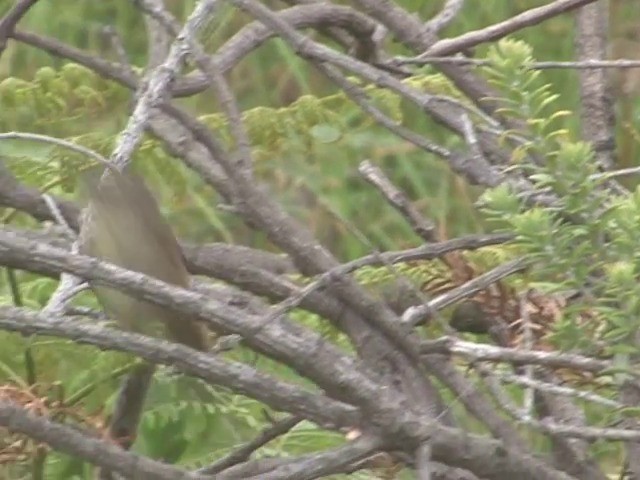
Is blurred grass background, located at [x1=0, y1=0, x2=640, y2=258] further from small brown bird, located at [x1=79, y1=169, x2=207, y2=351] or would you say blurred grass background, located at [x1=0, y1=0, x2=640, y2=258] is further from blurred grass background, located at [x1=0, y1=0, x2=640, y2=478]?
small brown bird, located at [x1=79, y1=169, x2=207, y2=351]

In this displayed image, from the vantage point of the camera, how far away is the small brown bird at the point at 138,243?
119 centimetres

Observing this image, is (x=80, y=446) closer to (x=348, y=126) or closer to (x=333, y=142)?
(x=333, y=142)

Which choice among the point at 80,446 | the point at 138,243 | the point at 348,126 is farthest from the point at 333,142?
the point at 80,446

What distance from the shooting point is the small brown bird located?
A: 3.91 feet

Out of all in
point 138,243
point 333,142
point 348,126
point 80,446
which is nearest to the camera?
point 80,446

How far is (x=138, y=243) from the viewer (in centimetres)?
122

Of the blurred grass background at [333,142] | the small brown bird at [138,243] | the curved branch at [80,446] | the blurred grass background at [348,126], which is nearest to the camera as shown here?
the curved branch at [80,446]

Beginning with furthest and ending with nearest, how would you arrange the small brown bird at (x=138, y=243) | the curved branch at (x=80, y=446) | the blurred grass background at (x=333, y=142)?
1. the blurred grass background at (x=333, y=142)
2. the small brown bird at (x=138, y=243)
3. the curved branch at (x=80, y=446)

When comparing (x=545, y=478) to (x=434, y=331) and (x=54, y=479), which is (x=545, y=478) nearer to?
(x=434, y=331)

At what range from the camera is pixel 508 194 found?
2.93 ft

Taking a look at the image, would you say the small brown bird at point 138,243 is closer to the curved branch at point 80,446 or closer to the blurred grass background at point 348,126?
the curved branch at point 80,446

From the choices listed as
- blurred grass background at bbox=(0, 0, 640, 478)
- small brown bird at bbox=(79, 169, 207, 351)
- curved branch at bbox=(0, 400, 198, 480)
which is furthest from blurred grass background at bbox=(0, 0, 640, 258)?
curved branch at bbox=(0, 400, 198, 480)

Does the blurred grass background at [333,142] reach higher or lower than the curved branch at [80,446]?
lower

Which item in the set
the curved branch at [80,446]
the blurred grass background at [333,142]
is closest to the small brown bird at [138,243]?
the curved branch at [80,446]
